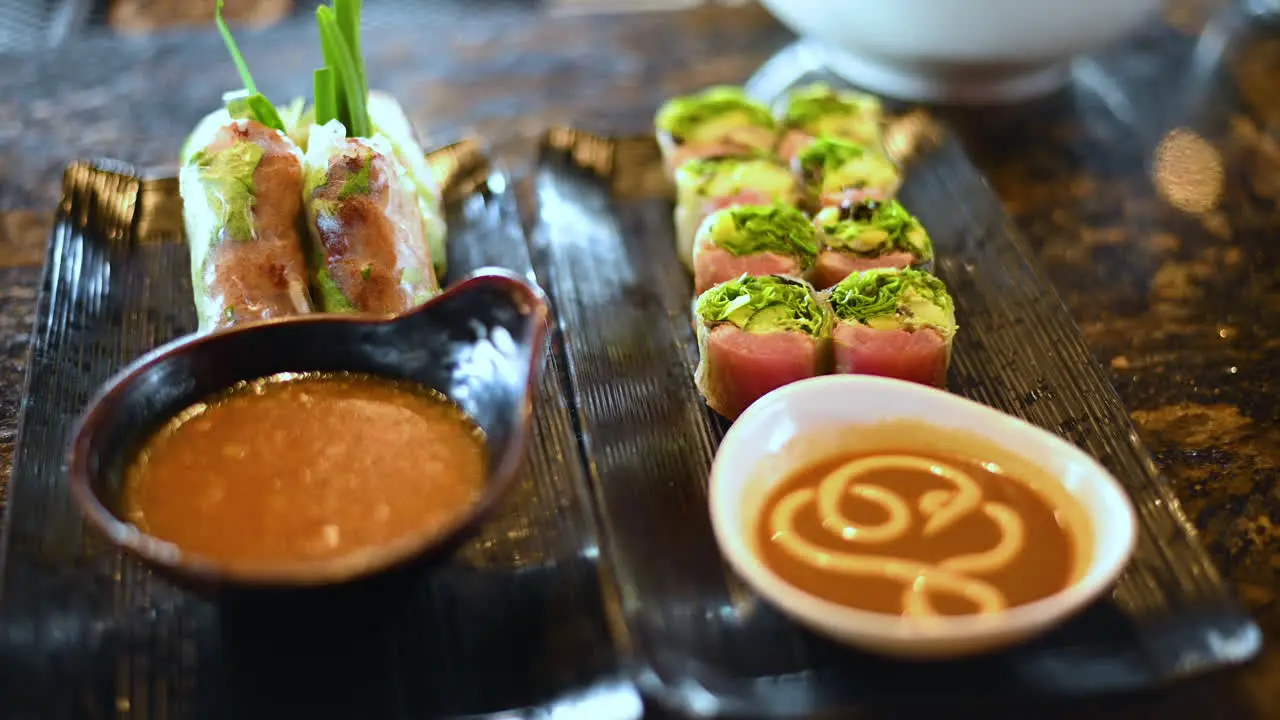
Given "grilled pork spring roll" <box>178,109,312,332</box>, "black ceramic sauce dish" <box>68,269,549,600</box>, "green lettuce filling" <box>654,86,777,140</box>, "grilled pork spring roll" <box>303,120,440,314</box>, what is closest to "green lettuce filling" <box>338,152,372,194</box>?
"grilled pork spring roll" <box>303,120,440,314</box>

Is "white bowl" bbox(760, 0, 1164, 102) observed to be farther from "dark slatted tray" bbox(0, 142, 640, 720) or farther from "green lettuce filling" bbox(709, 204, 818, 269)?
"dark slatted tray" bbox(0, 142, 640, 720)

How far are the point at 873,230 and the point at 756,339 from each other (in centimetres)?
44

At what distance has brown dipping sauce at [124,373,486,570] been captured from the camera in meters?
1.50

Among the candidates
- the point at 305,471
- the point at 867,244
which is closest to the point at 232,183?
the point at 305,471

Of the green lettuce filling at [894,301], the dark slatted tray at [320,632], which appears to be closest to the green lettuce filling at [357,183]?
the dark slatted tray at [320,632]

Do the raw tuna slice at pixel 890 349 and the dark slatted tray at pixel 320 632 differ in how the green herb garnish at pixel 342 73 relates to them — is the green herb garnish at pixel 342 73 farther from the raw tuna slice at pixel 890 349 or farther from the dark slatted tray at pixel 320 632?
the raw tuna slice at pixel 890 349

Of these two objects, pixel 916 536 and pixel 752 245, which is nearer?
pixel 916 536

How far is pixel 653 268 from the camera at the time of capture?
2.45 m

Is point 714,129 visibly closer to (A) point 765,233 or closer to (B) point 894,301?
(A) point 765,233

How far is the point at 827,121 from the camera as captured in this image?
106 inches

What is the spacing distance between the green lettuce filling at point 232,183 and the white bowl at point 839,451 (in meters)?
1.06

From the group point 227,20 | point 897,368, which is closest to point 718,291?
point 897,368

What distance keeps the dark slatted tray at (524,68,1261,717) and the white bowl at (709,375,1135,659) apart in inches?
3.3

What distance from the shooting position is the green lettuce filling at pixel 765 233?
88.0 inches
